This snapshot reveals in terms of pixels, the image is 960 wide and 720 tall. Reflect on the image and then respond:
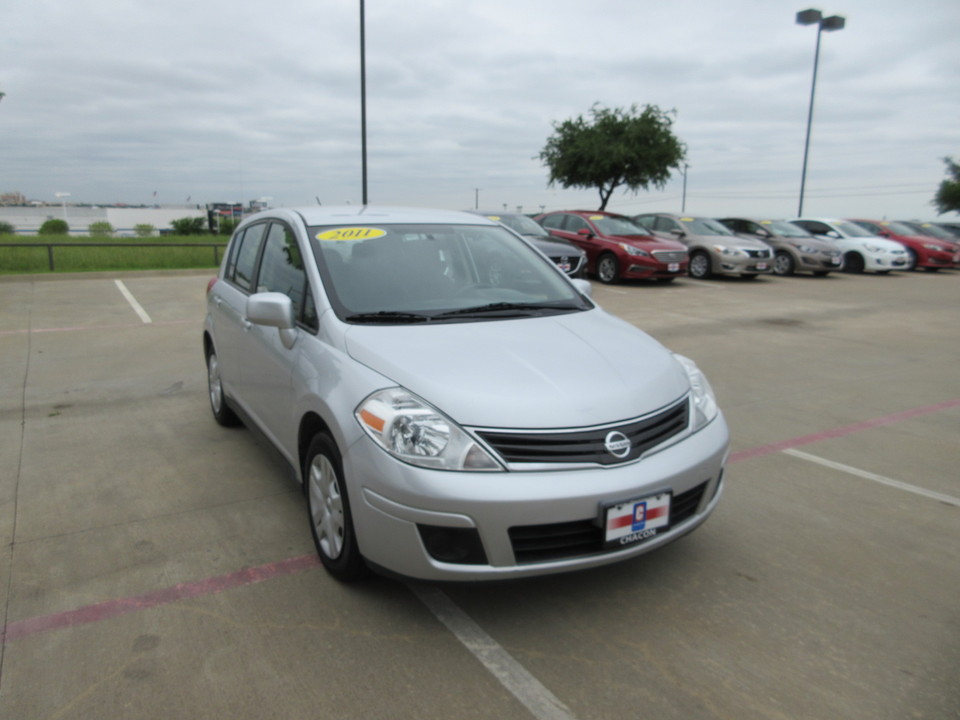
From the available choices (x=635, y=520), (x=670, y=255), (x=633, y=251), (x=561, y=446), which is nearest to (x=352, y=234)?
(x=561, y=446)

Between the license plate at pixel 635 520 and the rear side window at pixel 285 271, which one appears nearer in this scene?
the license plate at pixel 635 520

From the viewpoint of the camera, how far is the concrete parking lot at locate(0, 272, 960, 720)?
7.88 ft

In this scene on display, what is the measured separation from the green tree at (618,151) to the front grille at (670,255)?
15.3m

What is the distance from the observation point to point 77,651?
262cm

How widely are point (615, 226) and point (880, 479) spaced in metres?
12.8

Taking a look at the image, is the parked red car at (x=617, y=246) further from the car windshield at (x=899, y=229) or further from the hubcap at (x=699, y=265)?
the car windshield at (x=899, y=229)

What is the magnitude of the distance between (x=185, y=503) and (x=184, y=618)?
122 centimetres

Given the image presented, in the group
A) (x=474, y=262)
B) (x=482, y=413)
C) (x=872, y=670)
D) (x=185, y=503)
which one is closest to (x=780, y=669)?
(x=872, y=670)

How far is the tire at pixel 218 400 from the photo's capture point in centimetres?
517

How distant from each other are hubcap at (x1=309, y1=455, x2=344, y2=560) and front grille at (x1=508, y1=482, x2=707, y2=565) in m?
0.80

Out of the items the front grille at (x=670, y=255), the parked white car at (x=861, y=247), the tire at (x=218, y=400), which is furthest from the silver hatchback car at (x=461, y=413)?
the parked white car at (x=861, y=247)

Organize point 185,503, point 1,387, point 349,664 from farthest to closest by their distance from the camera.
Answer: point 1,387
point 185,503
point 349,664

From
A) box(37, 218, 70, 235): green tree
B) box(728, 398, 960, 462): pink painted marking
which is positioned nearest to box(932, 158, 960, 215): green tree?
box(728, 398, 960, 462): pink painted marking

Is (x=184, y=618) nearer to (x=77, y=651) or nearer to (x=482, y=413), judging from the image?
(x=77, y=651)
